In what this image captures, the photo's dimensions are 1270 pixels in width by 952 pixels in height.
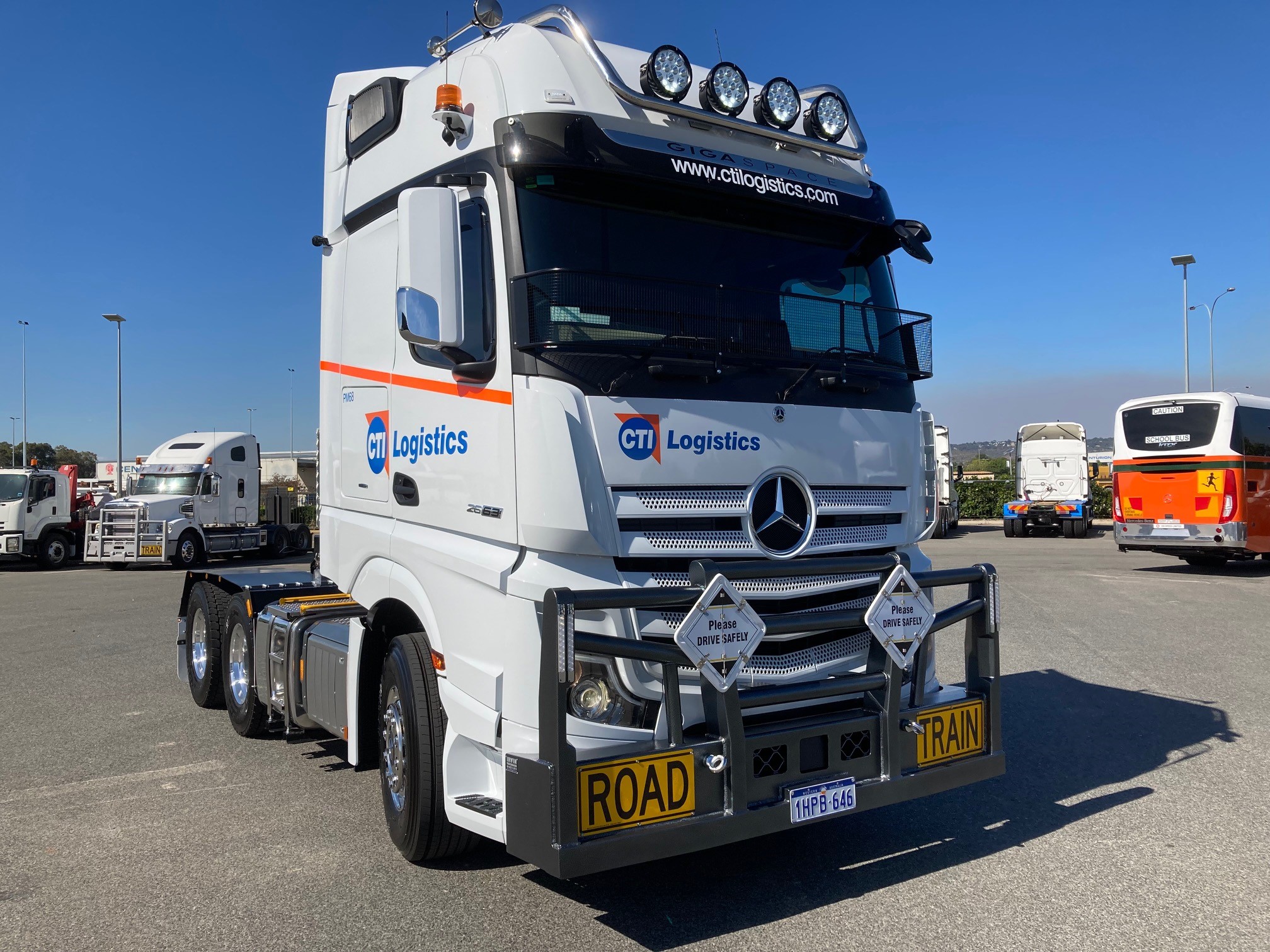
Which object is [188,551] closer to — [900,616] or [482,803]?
[482,803]

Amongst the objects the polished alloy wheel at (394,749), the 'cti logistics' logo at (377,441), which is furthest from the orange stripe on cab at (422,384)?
the polished alloy wheel at (394,749)

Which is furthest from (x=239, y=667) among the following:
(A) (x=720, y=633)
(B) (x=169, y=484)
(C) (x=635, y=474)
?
(B) (x=169, y=484)

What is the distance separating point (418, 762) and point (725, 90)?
340 cm

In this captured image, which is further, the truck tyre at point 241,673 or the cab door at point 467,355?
the truck tyre at point 241,673

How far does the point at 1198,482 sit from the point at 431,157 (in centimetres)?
1850

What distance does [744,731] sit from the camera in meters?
3.91

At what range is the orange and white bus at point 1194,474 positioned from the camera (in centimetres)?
1873

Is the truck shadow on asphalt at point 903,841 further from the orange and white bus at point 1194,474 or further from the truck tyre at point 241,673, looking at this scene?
the orange and white bus at point 1194,474

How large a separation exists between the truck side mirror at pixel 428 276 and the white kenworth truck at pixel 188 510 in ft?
74.9

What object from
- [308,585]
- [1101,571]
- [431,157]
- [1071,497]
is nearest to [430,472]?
[431,157]

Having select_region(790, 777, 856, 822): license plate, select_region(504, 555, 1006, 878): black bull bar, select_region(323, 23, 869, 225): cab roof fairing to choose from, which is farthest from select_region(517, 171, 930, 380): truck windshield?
select_region(790, 777, 856, 822): license plate

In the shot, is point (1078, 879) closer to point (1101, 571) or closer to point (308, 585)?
point (308, 585)

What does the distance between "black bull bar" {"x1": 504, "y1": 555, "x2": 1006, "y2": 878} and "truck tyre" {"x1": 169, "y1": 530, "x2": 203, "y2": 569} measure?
23772 millimetres

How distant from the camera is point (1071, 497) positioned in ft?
106
